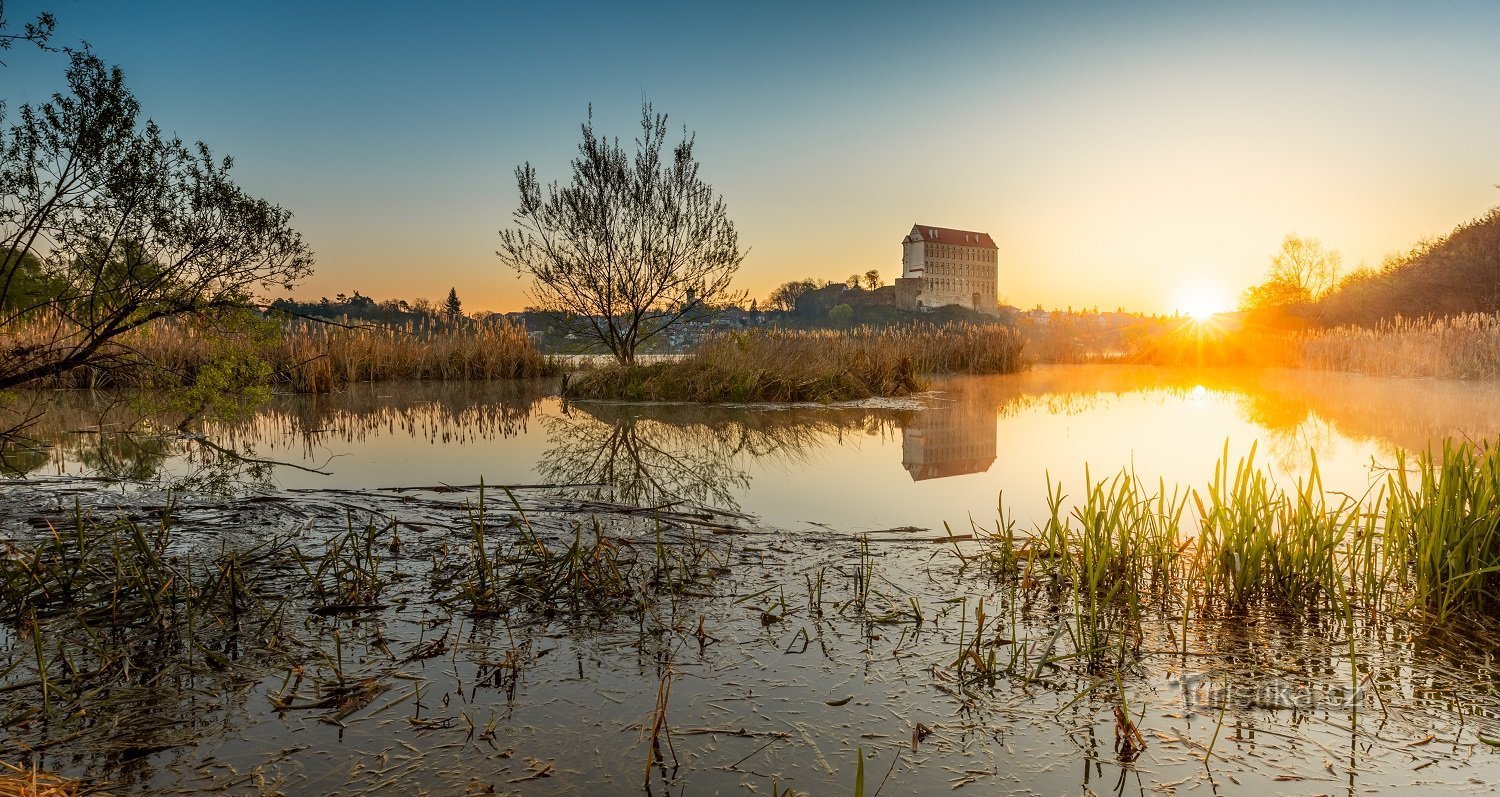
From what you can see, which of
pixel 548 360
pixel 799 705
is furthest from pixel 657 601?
pixel 548 360

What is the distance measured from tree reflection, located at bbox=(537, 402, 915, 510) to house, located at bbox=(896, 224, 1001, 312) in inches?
3272

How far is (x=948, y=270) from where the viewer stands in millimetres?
100250

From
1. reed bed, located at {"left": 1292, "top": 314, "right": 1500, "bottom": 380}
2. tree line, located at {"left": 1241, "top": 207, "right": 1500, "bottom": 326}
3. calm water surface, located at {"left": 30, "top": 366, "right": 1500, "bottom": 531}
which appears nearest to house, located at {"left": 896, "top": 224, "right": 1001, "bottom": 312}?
tree line, located at {"left": 1241, "top": 207, "right": 1500, "bottom": 326}

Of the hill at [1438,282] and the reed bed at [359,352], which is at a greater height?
the hill at [1438,282]

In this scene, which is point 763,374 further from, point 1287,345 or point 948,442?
point 1287,345

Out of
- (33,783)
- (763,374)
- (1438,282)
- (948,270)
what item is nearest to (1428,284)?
(1438,282)

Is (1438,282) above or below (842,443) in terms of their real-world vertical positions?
above

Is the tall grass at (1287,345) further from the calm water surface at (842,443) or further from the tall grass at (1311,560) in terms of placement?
the tall grass at (1311,560)

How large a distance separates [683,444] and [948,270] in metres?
97.6

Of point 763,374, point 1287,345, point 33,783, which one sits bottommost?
point 33,783

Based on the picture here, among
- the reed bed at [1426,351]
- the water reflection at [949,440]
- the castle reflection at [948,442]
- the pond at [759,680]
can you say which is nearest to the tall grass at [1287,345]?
the reed bed at [1426,351]

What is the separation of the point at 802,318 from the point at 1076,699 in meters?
83.5

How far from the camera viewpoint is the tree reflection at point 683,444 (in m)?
5.94

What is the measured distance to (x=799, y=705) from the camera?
2316mm
